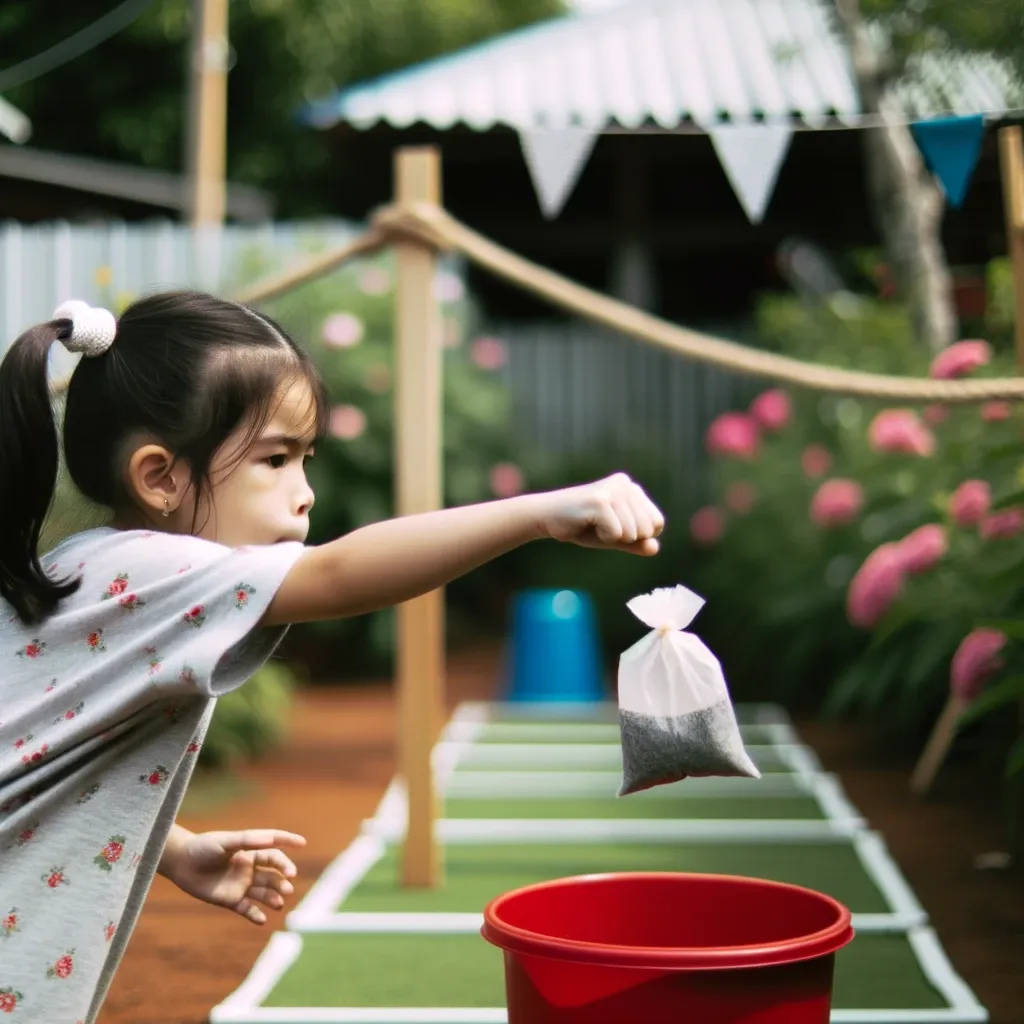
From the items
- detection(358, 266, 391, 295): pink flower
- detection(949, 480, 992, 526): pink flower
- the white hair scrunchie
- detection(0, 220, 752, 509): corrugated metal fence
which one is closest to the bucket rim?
the white hair scrunchie

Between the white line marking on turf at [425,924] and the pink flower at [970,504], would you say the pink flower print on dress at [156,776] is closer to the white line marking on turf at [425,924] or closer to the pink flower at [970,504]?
the white line marking on turf at [425,924]

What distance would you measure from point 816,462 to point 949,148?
3.42 meters

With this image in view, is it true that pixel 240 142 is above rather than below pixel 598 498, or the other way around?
above

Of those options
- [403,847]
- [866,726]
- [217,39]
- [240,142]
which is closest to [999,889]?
[403,847]

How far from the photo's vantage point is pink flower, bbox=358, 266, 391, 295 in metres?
7.96

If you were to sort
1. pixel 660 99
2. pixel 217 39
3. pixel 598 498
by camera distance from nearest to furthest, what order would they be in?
1. pixel 598 498
2. pixel 660 99
3. pixel 217 39

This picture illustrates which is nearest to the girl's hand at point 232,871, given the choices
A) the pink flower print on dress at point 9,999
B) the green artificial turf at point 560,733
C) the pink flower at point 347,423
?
the pink flower print on dress at point 9,999

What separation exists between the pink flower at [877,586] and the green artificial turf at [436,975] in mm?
1499

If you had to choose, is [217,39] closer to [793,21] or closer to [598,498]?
[793,21]

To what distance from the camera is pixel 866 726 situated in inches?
227

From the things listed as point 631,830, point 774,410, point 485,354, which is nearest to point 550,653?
point 774,410

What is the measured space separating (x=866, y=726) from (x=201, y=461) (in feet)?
15.2

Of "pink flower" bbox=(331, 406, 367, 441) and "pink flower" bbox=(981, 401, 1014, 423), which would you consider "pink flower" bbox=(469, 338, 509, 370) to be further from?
"pink flower" bbox=(981, 401, 1014, 423)

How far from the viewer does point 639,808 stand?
14.4ft
